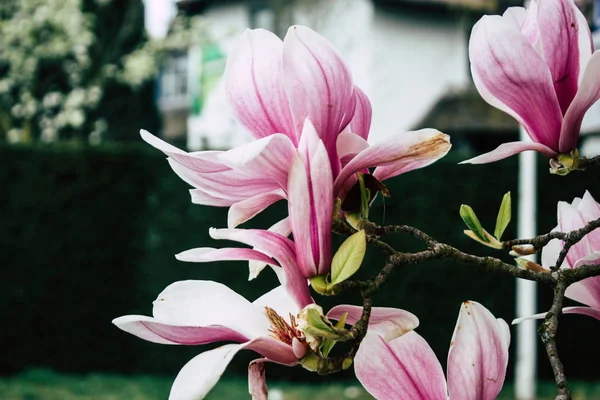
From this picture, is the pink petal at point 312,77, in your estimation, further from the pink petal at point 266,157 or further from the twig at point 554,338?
the twig at point 554,338

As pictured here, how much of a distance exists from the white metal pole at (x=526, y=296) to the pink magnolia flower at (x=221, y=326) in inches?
201

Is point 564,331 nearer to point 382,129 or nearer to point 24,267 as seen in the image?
point 24,267

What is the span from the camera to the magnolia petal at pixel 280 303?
0.59 m

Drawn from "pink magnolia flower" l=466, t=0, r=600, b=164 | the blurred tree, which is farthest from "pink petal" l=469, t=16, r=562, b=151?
the blurred tree

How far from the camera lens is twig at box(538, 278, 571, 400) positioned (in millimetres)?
472

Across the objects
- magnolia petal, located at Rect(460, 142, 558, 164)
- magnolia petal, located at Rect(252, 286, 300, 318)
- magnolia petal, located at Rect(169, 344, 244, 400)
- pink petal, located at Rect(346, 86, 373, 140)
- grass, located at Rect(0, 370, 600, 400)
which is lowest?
grass, located at Rect(0, 370, 600, 400)

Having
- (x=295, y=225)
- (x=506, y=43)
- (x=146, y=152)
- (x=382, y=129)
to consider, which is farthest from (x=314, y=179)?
(x=382, y=129)

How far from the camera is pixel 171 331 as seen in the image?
0.52 m

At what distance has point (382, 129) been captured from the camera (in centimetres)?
1436

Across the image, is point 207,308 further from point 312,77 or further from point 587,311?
point 587,311

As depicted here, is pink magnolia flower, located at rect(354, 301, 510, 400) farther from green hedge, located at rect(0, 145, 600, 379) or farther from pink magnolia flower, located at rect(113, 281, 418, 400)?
green hedge, located at rect(0, 145, 600, 379)

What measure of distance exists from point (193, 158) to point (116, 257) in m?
5.99

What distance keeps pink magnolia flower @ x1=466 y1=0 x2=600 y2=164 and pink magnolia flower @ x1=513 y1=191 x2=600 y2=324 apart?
0.21ft

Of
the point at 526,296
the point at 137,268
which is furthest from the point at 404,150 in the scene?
the point at 137,268
